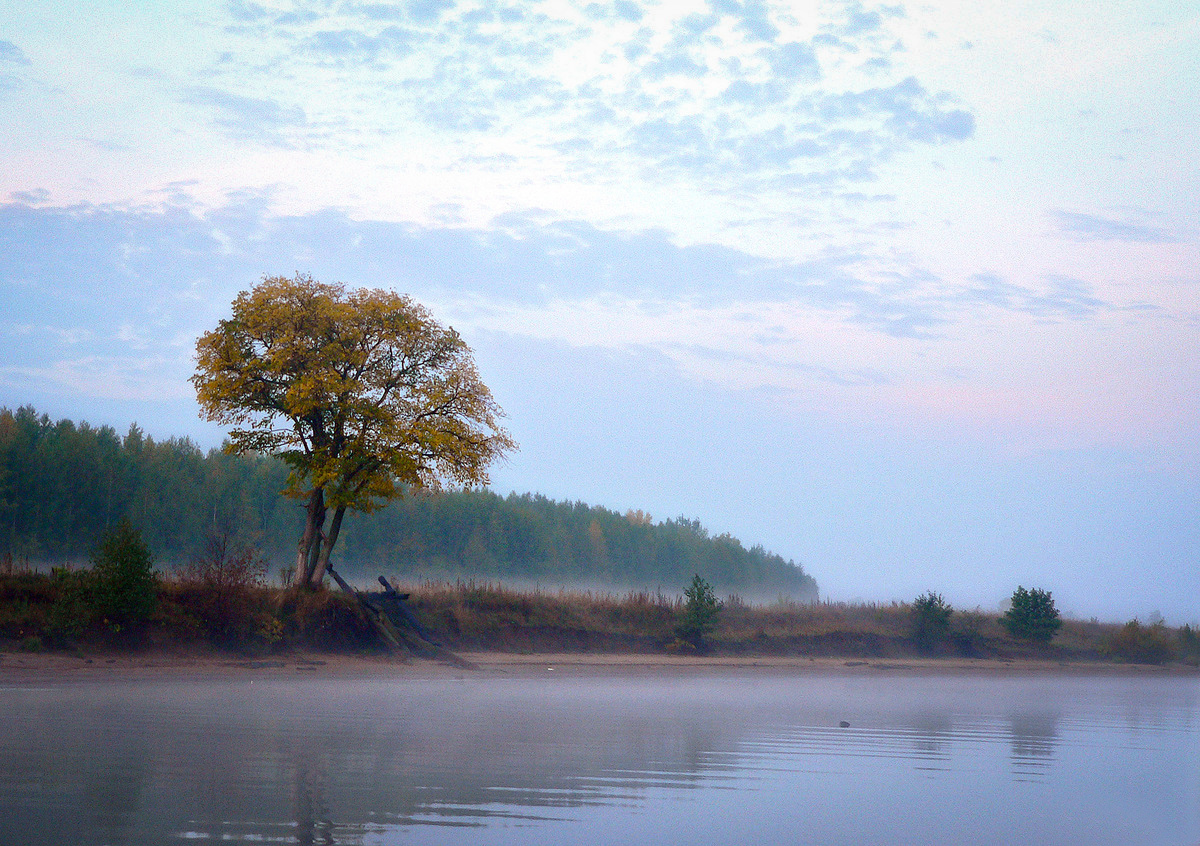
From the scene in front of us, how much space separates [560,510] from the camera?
12144cm

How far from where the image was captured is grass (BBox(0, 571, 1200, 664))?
22375 millimetres

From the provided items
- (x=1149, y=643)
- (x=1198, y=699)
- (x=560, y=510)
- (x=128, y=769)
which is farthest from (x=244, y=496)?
(x=128, y=769)

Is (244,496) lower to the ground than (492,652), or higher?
higher

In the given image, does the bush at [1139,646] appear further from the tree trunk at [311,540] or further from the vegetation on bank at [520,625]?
the tree trunk at [311,540]

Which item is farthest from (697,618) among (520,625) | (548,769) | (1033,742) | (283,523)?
(283,523)

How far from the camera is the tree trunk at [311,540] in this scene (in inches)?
1129

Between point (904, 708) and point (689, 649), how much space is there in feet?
45.7

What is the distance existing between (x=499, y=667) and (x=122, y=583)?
32.3 ft

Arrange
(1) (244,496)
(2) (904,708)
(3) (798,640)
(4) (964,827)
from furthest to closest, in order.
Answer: (1) (244,496) < (3) (798,640) < (2) (904,708) < (4) (964,827)

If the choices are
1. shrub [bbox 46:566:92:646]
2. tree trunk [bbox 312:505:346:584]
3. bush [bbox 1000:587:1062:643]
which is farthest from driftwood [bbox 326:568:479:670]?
bush [bbox 1000:587:1062:643]

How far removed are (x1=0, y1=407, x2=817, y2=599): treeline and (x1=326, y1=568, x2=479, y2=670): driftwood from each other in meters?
4.66

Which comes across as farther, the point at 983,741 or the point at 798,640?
the point at 798,640

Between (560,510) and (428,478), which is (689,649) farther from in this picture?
(560,510)

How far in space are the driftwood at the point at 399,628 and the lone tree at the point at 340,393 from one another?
6.42ft
